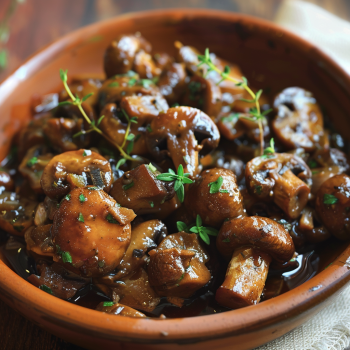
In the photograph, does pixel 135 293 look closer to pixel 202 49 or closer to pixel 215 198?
pixel 215 198

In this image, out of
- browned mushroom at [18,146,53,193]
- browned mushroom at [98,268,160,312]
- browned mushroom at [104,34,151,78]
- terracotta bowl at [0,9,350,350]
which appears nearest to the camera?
terracotta bowl at [0,9,350,350]

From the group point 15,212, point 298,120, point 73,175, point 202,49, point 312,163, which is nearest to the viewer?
point 73,175

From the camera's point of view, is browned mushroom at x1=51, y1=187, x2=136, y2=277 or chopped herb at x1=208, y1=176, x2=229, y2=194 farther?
chopped herb at x1=208, y1=176, x2=229, y2=194

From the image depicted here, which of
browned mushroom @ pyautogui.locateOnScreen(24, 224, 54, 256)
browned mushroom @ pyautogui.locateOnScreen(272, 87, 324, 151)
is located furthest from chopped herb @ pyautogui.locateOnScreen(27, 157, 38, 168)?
browned mushroom @ pyautogui.locateOnScreen(272, 87, 324, 151)

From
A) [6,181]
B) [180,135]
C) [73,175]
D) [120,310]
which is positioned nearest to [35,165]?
[6,181]

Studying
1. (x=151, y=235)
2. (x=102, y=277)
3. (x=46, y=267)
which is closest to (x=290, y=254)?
(x=151, y=235)

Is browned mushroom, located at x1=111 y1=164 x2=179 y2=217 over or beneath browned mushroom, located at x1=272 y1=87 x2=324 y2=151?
beneath

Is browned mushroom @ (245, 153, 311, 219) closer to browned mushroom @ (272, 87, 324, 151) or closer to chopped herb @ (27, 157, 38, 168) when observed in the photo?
browned mushroom @ (272, 87, 324, 151)
